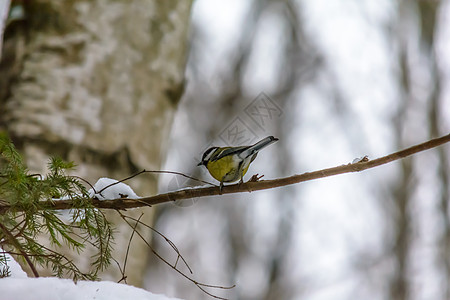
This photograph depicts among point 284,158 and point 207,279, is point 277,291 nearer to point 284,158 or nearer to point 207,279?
point 207,279

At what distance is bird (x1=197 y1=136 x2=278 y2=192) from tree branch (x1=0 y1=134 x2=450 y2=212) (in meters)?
0.15

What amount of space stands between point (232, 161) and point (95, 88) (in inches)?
32.7

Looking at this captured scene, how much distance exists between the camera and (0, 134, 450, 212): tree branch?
91 centimetres

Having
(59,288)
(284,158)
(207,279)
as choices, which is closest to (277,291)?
(207,279)

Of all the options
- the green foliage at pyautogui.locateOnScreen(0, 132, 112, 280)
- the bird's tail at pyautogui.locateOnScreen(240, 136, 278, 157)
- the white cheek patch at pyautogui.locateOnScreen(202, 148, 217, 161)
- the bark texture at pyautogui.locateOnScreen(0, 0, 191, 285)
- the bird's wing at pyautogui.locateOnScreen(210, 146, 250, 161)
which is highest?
the bark texture at pyautogui.locateOnScreen(0, 0, 191, 285)

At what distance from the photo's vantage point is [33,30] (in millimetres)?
1938

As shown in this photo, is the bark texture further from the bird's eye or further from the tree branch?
the tree branch

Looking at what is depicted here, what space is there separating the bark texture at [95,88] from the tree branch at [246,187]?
2.36 ft

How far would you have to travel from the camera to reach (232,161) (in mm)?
1327

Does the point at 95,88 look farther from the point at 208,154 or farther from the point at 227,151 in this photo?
the point at 227,151

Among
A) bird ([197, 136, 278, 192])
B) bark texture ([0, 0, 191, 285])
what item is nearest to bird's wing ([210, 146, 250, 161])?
bird ([197, 136, 278, 192])

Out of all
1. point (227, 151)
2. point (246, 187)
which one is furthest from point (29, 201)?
point (227, 151)

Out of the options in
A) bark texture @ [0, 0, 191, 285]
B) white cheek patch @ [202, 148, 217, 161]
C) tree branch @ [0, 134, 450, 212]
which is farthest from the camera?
bark texture @ [0, 0, 191, 285]

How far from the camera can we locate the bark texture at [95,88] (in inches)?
70.3
